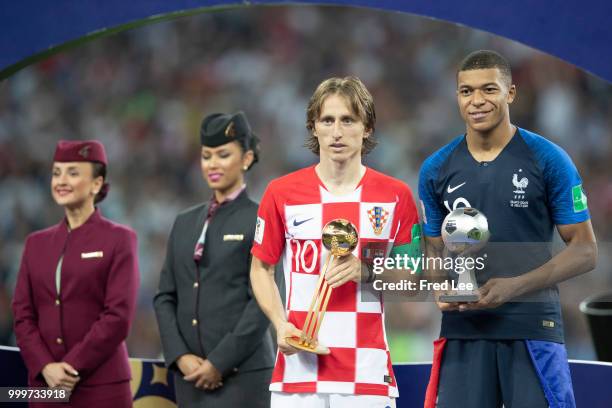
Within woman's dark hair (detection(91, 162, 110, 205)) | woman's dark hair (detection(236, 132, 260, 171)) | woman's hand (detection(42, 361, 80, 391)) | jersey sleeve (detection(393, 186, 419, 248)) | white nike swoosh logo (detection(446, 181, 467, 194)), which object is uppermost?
woman's dark hair (detection(236, 132, 260, 171))

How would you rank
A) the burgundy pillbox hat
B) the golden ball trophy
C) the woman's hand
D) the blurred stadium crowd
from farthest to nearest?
the burgundy pillbox hat → the blurred stadium crowd → the woman's hand → the golden ball trophy

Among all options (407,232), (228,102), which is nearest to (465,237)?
(407,232)

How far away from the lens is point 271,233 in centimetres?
319

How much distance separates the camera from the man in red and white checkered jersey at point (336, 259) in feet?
9.80

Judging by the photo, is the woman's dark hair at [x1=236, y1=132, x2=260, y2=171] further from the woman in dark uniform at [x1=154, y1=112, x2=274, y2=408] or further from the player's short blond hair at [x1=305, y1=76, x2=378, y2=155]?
the player's short blond hair at [x1=305, y1=76, x2=378, y2=155]

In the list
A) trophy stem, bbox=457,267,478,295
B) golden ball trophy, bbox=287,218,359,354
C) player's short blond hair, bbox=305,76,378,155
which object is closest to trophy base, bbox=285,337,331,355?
golden ball trophy, bbox=287,218,359,354

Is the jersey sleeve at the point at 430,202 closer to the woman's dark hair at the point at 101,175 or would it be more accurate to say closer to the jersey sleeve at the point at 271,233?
the jersey sleeve at the point at 271,233

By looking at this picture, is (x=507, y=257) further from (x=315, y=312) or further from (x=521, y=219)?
(x=315, y=312)

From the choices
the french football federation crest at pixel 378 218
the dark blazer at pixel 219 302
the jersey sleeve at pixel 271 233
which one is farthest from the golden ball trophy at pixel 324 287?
the dark blazer at pixel 219 302

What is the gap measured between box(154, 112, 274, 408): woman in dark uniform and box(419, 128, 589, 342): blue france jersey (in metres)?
1.04

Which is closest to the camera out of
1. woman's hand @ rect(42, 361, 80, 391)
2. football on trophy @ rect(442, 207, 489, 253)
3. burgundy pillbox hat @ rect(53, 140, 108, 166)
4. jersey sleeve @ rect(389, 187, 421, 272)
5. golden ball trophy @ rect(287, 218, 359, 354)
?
football on trophy @ rect(442, 207, 489, 253)

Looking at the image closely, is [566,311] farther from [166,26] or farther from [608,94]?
[166,26]

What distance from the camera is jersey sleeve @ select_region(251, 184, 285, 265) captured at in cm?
319

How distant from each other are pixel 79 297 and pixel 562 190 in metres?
2.17
